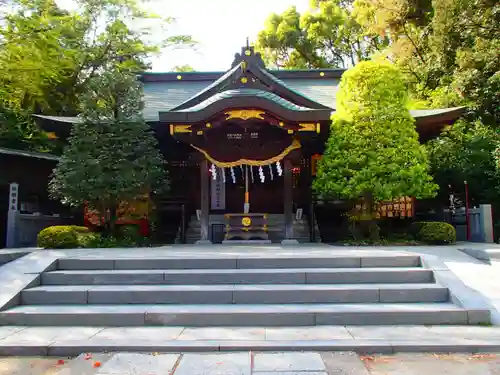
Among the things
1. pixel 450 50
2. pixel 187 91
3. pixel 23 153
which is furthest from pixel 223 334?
pixel 450 50

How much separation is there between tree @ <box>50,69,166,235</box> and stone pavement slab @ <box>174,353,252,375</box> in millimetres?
6679

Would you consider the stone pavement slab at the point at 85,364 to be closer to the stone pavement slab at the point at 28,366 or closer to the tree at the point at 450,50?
the stone pavement slab at the point at 28,366

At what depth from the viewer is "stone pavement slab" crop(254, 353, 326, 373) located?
409 centimetres

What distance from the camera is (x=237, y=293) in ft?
20.2

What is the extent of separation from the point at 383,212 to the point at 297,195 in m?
2.89

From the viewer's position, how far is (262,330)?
532 cm

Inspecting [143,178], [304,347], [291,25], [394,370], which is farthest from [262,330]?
[291,25]

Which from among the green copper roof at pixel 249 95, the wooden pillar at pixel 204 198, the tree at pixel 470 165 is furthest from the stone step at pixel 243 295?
the tree at pixel 470 165

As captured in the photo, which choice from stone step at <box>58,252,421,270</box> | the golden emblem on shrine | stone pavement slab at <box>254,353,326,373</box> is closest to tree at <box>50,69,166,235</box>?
the golden emblem on shrine

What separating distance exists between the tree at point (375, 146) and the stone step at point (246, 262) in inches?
122

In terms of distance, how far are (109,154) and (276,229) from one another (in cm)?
561

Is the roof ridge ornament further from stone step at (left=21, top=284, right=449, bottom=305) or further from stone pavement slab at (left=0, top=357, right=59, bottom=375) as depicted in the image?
stone pavement slab at (left=0, top=357, right=59, bottom=375)

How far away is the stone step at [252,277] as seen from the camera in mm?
6703

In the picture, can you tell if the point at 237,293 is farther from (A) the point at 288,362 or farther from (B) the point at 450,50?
Result: (B) the point at 450,50
